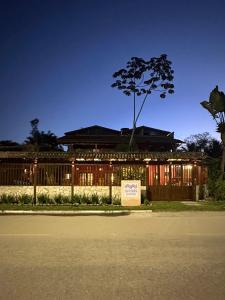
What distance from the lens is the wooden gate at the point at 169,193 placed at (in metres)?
31.8

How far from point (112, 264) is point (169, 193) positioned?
23283 millimetres

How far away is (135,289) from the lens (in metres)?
7.01

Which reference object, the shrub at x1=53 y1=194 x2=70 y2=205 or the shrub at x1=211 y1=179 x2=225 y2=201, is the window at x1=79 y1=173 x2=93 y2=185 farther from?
the shrub at x1=211 y1=179 x2=225 y2=201

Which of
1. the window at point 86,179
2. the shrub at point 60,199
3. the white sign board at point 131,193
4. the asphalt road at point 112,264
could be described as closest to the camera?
the asphalt road at point 112,264

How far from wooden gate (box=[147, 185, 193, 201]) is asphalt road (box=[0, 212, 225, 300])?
17.0 meters

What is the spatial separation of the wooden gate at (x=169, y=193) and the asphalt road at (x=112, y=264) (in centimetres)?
1705

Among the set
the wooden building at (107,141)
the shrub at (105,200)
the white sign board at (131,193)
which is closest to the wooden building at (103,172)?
the shrub at (105,200)

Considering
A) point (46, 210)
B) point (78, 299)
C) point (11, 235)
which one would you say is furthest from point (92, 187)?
point (78, 299)

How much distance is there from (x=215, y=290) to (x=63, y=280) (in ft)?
7.64

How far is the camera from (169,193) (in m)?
31.9

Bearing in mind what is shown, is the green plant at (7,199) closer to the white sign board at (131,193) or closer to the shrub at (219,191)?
the white sign board at (131,193)

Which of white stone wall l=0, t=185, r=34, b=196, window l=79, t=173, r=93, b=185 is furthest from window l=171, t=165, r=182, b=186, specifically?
white stone wall l=0, t=185, r=34, b=196

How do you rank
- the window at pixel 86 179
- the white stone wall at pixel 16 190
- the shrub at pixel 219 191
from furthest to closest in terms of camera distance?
the window at pixel 86 179
the white stone wall at pixel 16 190
the shrub at pixel 219 191

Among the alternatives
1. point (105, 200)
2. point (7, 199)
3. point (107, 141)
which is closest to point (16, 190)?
point (7, 199)
